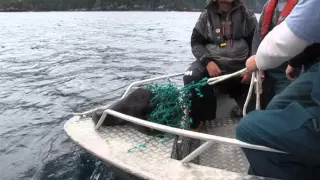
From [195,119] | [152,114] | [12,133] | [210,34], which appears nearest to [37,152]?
[12,133]

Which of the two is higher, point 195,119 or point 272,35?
point 272,35

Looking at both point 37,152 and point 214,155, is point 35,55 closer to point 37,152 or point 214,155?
point 37,152

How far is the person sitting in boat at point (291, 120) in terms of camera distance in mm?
2305

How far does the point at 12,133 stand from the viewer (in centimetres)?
642

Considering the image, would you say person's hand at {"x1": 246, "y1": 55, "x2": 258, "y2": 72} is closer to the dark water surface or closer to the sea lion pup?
the sea lion pup

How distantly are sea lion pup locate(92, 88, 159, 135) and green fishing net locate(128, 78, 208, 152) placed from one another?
81 mm

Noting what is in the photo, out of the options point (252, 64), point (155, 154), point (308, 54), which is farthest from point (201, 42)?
point (308, 54)

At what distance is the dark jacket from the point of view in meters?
4.98

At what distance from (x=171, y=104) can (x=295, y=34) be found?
106 inches

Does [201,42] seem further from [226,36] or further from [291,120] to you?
[291,120]

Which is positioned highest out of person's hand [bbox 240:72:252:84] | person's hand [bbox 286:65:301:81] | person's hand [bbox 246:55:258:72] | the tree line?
person's hand [bbox 246:55:258:72]

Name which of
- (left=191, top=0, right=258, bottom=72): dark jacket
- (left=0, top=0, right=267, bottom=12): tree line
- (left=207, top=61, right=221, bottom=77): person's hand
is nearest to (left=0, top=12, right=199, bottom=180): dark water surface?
(left=207, top=61, right=221, bottom=77): person's hand

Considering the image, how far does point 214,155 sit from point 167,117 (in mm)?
826

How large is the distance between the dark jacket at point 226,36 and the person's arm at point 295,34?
2.37 m
